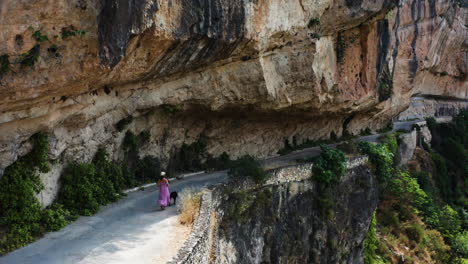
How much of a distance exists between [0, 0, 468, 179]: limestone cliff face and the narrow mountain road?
2.03 meters

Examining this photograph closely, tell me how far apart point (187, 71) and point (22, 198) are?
611 centimetres

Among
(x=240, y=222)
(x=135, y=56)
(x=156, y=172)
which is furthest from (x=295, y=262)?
(x=135, y=56)

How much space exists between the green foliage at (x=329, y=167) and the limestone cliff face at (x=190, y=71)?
96.1 inches

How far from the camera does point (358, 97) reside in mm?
20016

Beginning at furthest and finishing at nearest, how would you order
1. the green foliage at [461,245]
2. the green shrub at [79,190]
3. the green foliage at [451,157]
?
the green foliage at [451,157]
the green foliage at [461,245]
the green shrub at [79,190]

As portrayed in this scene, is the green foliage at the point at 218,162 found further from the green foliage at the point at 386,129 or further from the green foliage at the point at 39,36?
the green foliage at the point at 386,129

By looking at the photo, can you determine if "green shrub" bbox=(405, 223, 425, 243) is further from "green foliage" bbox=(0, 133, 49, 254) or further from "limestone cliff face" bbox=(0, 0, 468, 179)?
"green foliage" bbox=(0, 133, 49, 254)

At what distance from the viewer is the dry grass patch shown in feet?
31.1

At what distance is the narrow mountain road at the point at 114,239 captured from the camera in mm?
7652

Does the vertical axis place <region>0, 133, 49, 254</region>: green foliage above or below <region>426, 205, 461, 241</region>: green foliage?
above

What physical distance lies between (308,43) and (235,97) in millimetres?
3394

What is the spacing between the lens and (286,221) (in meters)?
13.5

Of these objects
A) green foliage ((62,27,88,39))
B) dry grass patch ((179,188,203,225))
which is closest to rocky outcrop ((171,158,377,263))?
dry grass patch ((179,188,203,225))

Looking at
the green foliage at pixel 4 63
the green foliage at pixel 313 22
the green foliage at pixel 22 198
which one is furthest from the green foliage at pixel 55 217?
the green foliage at pixel 313 22
